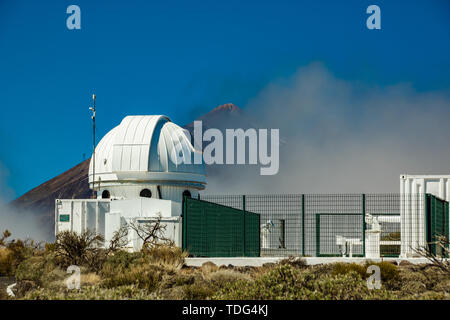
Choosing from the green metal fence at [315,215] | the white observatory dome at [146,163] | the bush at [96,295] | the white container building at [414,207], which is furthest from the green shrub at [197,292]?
the white observatory dome at [146,163]

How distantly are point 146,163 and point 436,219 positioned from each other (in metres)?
14.1

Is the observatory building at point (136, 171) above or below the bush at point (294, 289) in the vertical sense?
above

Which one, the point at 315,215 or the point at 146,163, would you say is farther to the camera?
the point at 146,163

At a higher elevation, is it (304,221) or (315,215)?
(315,215)

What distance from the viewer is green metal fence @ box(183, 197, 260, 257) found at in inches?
750

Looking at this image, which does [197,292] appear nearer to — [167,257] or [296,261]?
[167,257]

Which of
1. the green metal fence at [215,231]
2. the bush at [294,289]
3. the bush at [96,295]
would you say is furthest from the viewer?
the green metal fence at [215,231]

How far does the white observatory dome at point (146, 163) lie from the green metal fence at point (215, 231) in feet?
33.4

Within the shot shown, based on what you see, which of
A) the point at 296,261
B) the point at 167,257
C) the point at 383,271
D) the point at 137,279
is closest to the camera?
the point at 137,279

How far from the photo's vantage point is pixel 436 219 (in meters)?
19.1

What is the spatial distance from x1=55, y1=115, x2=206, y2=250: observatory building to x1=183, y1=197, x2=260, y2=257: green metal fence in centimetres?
599

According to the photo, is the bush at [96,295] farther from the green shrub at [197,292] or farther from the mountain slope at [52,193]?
the mountain slope at [52,193]

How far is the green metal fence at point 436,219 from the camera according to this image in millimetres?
18516

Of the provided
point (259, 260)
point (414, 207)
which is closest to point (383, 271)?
point (259, 260)
